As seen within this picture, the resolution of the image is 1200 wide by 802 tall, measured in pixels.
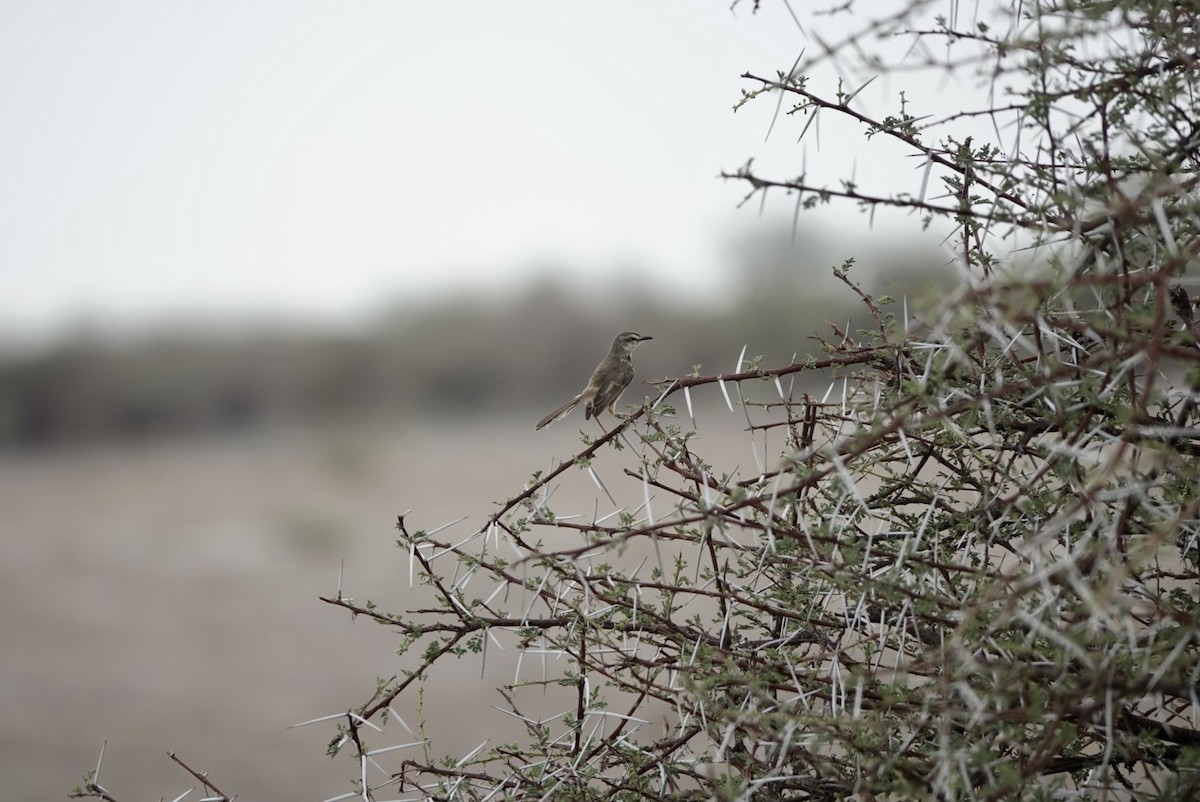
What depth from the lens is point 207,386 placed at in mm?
20094

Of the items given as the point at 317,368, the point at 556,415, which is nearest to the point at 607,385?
the point at 556,415

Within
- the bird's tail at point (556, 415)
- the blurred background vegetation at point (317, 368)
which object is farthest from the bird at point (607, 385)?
the blurred background vegetation at point (317, 368)

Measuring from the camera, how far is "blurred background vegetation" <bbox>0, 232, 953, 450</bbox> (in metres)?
19.4

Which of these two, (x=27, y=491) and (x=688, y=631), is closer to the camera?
(x=688, y=631)

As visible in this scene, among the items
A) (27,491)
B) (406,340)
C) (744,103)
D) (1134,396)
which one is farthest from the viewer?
(406,340)

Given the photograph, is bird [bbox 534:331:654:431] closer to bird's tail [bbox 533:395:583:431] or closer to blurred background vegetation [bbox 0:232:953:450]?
bird's tail [bbox 533:395:583:431]

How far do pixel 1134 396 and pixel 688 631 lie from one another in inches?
32.3

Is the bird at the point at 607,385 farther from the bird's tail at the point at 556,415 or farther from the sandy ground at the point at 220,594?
the sandy ground at the point at 220,594

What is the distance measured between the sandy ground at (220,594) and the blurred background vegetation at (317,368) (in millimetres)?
645

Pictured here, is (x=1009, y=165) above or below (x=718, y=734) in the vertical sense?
above

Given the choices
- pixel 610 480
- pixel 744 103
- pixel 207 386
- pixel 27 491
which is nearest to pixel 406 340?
pixel 207 386

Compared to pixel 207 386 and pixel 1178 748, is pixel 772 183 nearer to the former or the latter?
pixel 1178 748

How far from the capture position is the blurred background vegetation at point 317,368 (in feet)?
63.7

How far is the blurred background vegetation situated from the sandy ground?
0.65 meters
